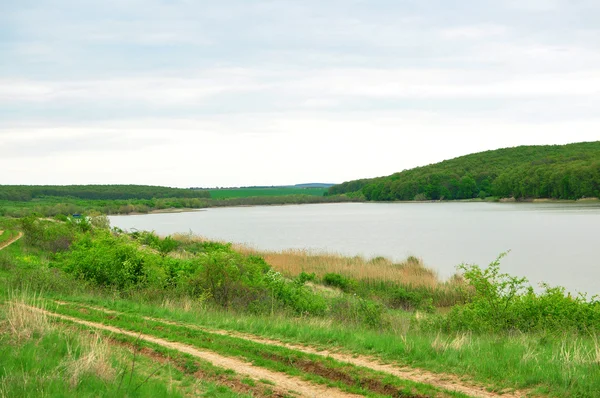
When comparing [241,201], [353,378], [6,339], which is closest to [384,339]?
[353,378]

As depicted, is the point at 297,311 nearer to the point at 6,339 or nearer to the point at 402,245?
the point at 6,339

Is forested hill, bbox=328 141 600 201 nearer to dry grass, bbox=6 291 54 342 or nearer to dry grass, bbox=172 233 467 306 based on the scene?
dry grass, bbox=172 233 467 306

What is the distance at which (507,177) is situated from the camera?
390ft

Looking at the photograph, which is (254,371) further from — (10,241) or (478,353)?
(10,241)

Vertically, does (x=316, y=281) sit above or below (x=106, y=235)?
below

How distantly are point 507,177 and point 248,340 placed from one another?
4591 inches

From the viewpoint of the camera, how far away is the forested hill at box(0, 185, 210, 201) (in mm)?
143125

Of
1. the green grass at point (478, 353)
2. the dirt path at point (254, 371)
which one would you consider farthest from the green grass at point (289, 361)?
the green grass at point (478, 353)

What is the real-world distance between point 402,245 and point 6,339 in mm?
42049

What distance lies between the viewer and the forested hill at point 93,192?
143 metres

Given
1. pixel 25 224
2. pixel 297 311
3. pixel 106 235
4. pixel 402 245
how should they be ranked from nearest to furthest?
pixel 297 311
pixel 106 235
pixel 25 224
pixel 402 245

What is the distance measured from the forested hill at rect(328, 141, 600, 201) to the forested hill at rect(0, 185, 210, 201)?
185 ft

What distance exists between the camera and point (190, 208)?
145125 millimetres

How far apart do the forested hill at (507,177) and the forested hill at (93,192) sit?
185 feet
